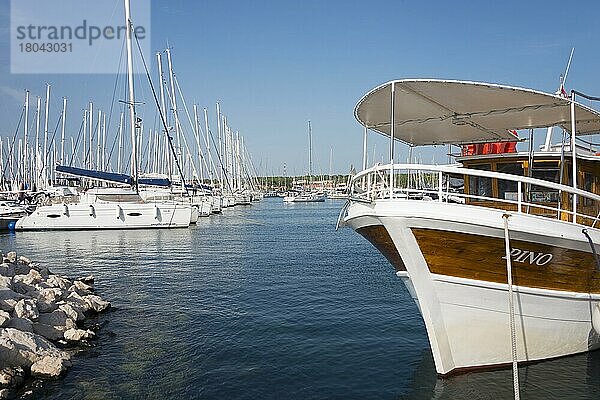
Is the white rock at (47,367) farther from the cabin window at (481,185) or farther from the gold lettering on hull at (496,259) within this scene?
the cabin window at (481,185)

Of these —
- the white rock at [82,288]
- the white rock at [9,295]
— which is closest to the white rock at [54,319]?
the white rock at [9,295]

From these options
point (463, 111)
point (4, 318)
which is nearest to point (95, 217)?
point (4, 318)

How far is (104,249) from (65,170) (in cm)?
1350

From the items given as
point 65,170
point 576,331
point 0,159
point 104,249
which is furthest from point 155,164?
point 576,331

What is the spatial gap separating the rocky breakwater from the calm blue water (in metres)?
0.41

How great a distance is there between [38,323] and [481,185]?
9421 millimetres

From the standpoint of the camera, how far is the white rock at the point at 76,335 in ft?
38.9

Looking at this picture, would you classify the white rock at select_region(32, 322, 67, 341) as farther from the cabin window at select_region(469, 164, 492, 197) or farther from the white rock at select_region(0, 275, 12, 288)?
the cabin window at select_region(469, 164, 492, 197)

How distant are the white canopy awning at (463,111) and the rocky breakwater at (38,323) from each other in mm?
6919

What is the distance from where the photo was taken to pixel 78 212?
3928cm

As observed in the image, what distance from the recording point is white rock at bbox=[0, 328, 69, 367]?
9445 mm

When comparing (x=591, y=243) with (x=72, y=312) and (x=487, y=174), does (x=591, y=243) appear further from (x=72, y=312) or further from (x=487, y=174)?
(x=72, y=312)

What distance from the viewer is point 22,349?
973cm

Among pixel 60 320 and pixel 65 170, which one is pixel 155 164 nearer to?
pixel 65 170
